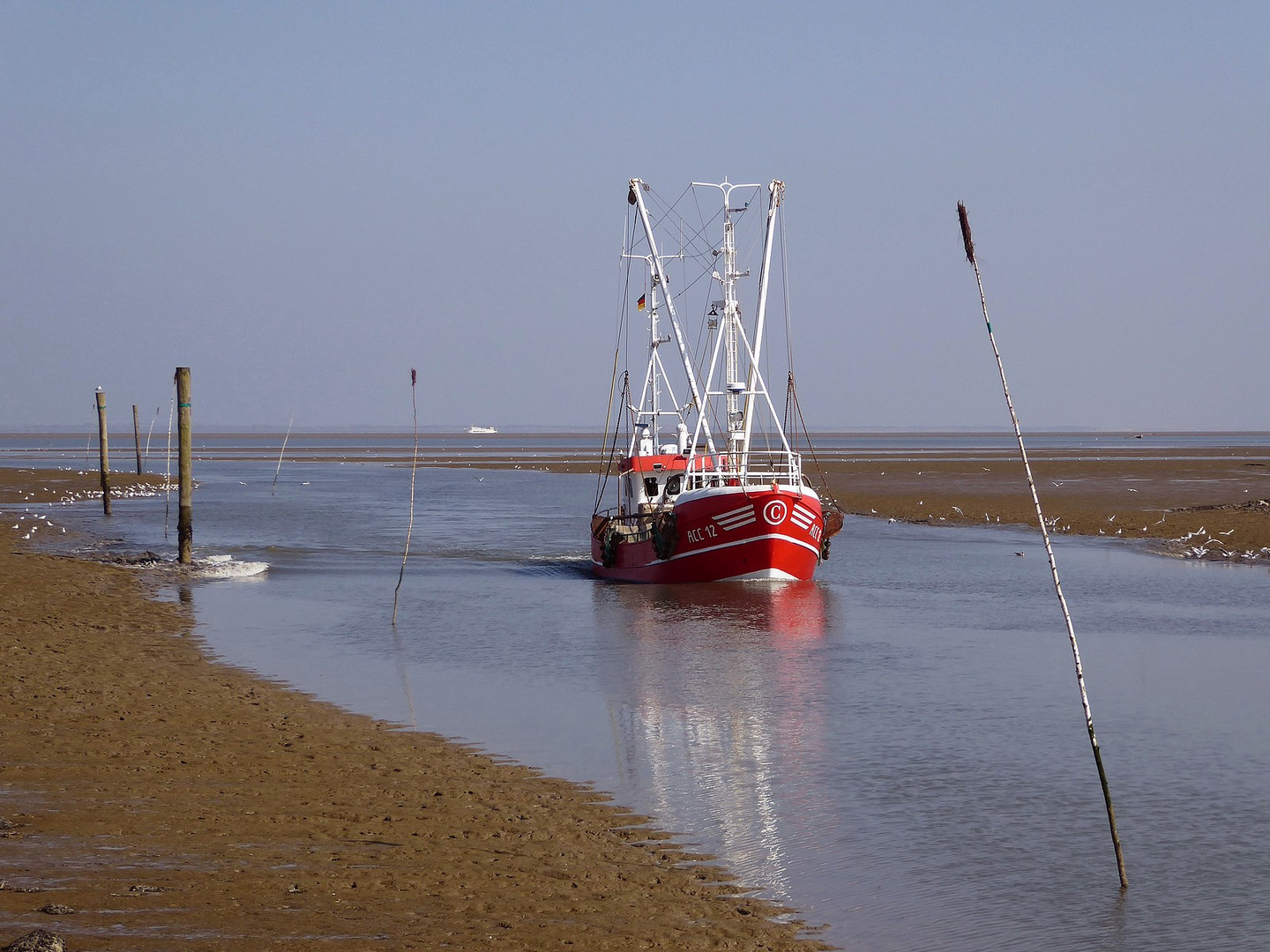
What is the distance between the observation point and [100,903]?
298 inches

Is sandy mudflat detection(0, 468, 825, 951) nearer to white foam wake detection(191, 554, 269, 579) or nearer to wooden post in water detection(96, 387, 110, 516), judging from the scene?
white foam wake detection(191, 554, 269, 579)

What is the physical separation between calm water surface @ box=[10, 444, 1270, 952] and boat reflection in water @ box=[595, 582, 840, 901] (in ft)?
0.18

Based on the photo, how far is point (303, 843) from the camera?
30.5ft

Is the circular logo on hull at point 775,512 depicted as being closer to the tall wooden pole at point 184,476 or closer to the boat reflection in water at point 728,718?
the boat reflection in water at point 728,718

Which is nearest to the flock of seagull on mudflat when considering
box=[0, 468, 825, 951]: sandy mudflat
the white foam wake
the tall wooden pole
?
the tall wooden pole

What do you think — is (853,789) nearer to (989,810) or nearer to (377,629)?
(989,810)

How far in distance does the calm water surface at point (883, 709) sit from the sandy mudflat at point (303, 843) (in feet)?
2.69

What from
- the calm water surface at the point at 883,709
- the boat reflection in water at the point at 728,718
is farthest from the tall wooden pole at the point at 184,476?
the boat reflection in water at the point at 728,718

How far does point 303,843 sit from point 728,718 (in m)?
7.23

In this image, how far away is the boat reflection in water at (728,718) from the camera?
10867 mm

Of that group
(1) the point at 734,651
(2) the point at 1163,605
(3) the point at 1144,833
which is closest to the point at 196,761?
(3) the point at 1144,833

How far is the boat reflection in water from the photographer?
1087 centimetres

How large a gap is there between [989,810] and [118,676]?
10.9 meters

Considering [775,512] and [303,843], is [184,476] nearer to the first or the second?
[775,512]
